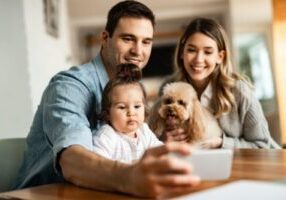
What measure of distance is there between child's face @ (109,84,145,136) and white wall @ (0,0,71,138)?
0.74 m

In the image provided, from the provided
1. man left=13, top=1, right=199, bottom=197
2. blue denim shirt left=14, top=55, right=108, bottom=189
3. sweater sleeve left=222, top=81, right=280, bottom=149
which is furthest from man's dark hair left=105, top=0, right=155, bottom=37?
sweater sleeve left=222, top=81, right=280, bottom=149

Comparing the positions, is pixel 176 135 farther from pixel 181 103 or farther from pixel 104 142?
pixel 104 142

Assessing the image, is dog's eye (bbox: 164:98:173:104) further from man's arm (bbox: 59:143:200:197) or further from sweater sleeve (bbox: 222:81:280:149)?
man's arm (bbox: 59:143:200:197)

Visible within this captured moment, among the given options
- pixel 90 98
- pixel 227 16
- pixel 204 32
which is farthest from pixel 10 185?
pixel 227 16

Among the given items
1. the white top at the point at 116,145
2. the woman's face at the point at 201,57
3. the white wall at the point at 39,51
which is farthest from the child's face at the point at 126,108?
the white wall at the point at 39,51

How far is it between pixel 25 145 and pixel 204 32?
55cm

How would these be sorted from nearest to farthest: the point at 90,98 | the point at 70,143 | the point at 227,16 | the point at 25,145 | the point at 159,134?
the point at 70,143, the point at 90,98, the point at 25,145, the point at 159,134, the point at 227,16

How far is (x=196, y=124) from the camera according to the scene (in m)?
1.06

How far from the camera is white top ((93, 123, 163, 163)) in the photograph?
2.59 feet

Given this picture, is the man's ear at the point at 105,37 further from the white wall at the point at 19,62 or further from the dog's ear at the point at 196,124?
the white wall at the point at 19,62

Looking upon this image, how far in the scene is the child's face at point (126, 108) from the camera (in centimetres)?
84

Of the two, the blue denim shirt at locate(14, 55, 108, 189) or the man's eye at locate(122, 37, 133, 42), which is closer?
the blue denim shirt at locate(14, 55, 108, 189)

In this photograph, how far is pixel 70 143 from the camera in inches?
24.9

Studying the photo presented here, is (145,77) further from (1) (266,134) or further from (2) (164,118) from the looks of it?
(1) (266,134)
